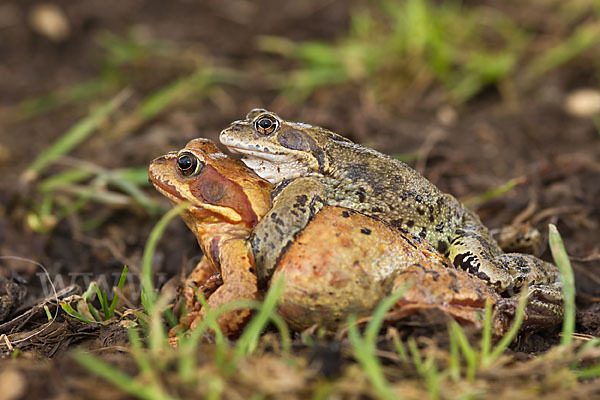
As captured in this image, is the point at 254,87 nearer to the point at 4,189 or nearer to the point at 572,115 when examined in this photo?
the point at 4,189

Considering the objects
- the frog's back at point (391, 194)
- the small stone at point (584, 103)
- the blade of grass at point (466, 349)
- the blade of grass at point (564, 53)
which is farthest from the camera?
the blade of grass at point (564, 53)

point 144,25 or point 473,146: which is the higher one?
point 144,25

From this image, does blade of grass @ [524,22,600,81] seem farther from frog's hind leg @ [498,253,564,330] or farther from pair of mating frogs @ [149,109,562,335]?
frog's hind leg @ [498,253,564,330]

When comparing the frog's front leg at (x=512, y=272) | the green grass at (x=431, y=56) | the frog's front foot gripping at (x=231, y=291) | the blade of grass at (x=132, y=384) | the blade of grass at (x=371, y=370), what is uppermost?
the green grass at (x=431, y=56)

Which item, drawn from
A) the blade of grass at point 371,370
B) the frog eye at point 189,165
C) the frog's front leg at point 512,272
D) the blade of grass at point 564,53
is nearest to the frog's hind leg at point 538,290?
the frog's front leg at point 512,272

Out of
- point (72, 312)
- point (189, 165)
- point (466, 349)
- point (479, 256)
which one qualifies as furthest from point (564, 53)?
point (72, 312)

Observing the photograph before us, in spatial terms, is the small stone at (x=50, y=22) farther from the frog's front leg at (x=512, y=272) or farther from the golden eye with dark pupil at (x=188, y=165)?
the frog's front leg at (x=512, y=272)

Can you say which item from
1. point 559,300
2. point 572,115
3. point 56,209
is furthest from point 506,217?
point 56,209

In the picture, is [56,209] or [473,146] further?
[473,146]

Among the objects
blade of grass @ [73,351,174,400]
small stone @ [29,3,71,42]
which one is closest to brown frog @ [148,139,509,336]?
blade of grass @ [73,351,174,400]
